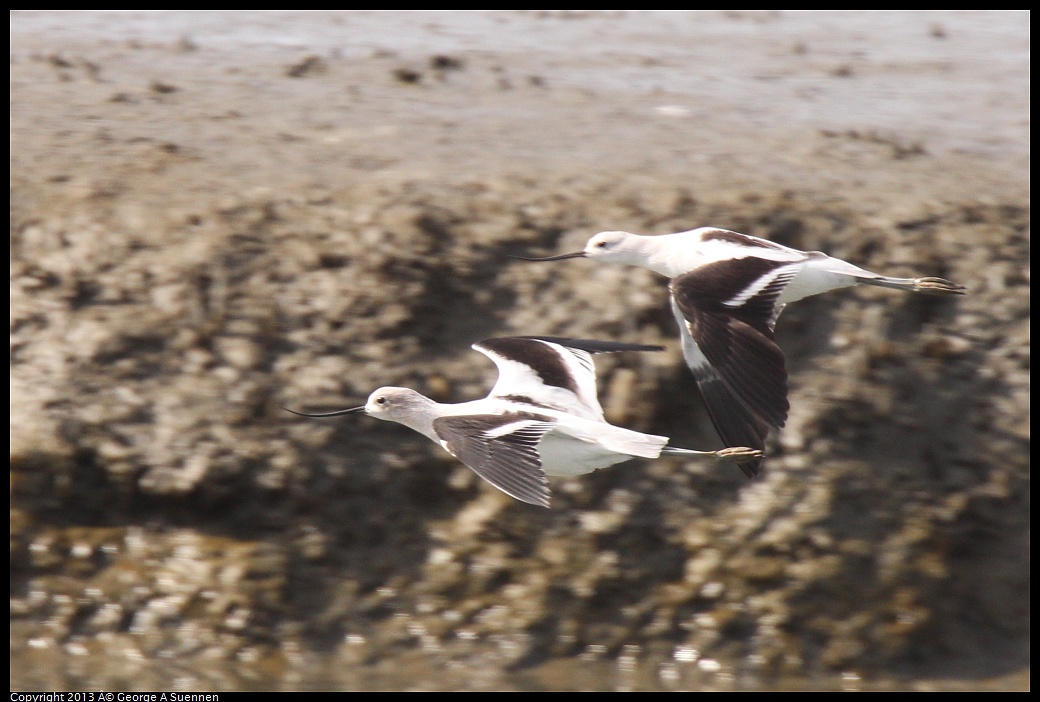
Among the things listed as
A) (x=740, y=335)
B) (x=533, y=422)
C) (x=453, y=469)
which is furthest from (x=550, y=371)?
(x=453, y=469)

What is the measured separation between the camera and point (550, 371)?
4625mm

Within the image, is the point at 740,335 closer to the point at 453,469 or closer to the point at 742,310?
the point at 742,310

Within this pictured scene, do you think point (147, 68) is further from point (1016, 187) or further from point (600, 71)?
point (1016, 187)

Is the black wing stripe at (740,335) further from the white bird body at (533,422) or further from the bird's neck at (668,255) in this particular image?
the bird's neck at (668,255)

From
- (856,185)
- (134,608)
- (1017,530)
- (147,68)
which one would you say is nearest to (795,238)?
(856,185)

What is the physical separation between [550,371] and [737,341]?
631mm

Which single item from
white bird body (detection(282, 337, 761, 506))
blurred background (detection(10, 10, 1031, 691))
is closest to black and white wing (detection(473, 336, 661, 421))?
white bird body (detection(282, 337, 761, 506))

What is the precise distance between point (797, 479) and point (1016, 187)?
199 cm

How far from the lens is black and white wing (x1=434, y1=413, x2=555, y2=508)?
3691 mm

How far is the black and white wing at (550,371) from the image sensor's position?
4523 millimetres

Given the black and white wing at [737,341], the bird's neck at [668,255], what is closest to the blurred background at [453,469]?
the bird's neck at [668,255]

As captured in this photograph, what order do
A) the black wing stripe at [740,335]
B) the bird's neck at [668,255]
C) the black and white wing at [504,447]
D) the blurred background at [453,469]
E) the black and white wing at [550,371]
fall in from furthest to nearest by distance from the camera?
the blurred background at [453,469] → the bird's neck at [668,255] → the black and white wing at [550,371] → the black wing stripe at [740,335] → the black and white wing at [504,447]

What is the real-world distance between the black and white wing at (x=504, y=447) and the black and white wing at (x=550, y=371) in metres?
0.29

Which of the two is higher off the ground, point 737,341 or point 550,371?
point 737,341
